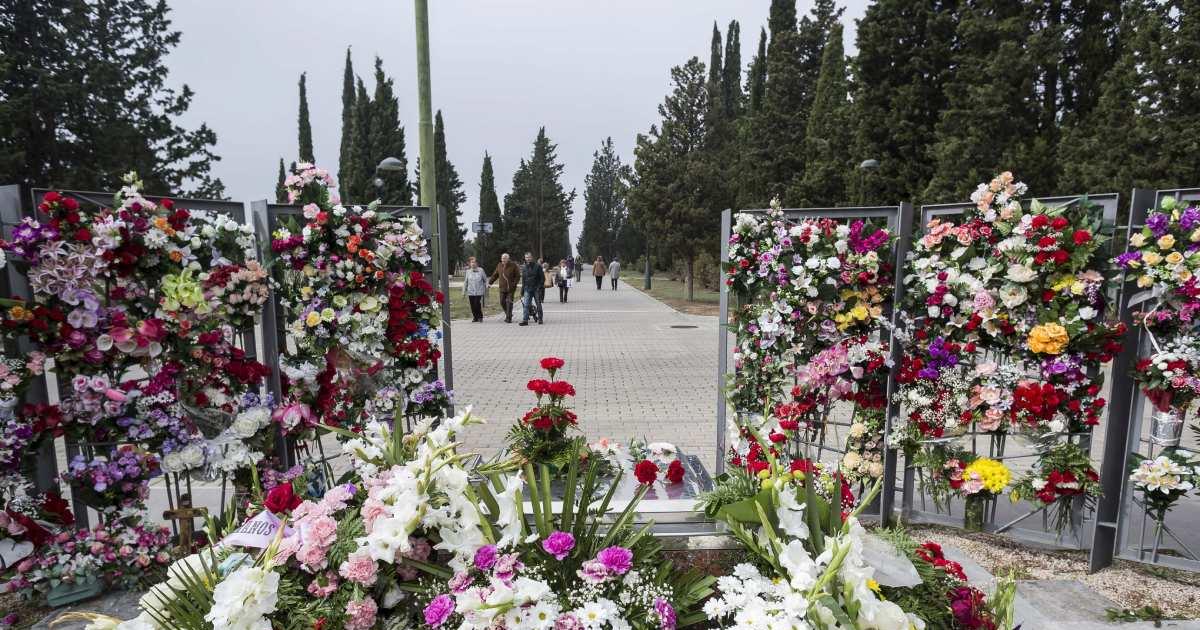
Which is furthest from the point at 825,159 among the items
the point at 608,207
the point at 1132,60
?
the point at 608,207

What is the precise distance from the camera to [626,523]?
5.25ft

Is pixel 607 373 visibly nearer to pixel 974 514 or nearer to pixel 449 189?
pixel 974 514

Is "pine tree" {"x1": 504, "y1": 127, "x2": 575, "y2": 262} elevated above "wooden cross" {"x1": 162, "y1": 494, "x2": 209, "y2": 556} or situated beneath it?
elevated above

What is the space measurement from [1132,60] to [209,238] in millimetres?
14373

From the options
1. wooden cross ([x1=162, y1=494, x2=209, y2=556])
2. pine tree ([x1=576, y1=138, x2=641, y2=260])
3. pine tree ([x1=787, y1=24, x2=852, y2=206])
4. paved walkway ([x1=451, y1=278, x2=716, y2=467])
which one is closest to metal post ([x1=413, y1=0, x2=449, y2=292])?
paved walkway ([x1=451, y1=278, x2=716, y2=467])

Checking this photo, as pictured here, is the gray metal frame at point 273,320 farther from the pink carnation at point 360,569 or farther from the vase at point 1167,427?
the vase at point 1167,427

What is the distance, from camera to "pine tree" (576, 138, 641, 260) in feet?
194

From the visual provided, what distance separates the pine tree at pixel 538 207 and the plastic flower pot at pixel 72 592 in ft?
131

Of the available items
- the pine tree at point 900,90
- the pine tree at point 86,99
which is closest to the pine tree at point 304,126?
the pine tree at point 86,99

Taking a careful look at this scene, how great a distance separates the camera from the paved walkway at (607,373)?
6319 mm

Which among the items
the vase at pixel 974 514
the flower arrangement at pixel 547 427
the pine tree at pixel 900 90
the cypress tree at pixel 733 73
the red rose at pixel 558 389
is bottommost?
the vase at pixel 974 514

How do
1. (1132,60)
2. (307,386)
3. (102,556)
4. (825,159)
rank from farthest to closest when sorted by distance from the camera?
(825,159) → (1132,60) → (307,386) → (102,556)

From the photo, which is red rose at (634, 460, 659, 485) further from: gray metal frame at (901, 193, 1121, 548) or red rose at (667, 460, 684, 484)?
gray metal frame at (901, 193, 1121, 548)

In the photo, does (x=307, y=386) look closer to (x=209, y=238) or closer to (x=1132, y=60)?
(x=209, y=238)
